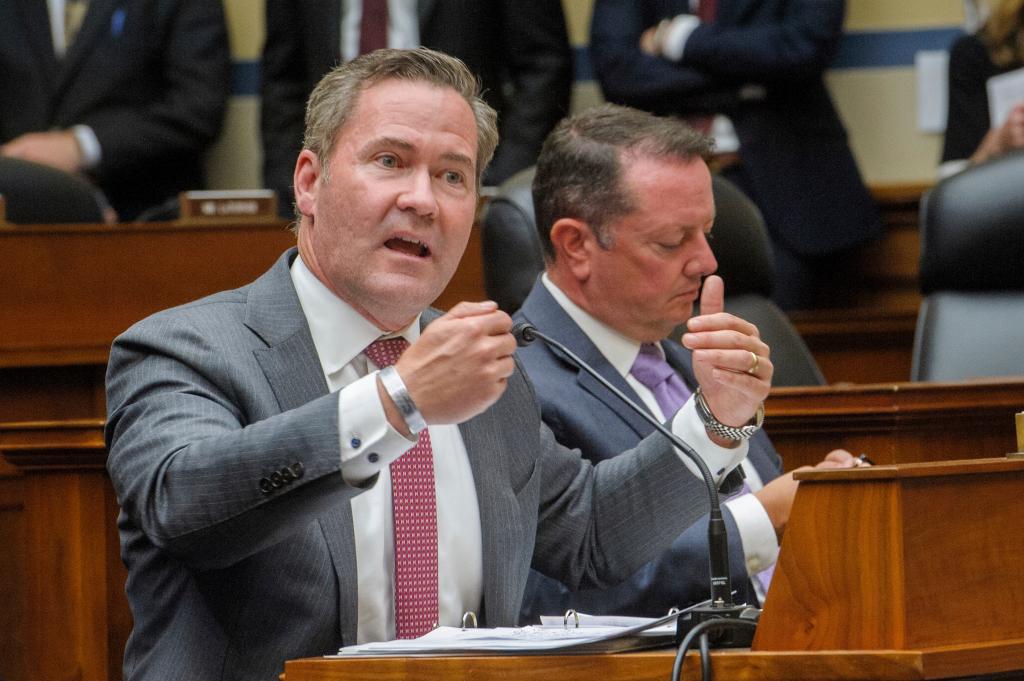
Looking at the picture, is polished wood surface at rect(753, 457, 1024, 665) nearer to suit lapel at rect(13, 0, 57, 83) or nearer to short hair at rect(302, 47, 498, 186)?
short hair at rect(302, 47, 498, 186)

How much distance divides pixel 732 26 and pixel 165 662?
2.62 m

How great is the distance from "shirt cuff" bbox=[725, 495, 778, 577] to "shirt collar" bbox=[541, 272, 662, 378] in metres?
0.31

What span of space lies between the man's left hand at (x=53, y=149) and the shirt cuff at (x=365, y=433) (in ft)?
8.37

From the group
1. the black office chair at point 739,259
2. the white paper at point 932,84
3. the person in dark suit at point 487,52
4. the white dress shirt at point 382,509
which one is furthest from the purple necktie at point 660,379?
the white paper at point 932,84

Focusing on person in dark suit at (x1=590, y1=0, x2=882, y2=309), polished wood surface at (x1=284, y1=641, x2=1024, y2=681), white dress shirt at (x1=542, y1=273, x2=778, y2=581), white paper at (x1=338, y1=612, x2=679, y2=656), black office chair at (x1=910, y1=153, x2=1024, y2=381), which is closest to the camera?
polished wood surface at (x1=284, y1=641, x2=1024, y2=681)

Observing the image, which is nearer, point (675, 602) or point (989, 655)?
point (989, 655)

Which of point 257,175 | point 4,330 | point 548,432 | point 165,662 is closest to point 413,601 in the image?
point 165,662

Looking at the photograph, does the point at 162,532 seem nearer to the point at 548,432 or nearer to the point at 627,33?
the point at 548,432

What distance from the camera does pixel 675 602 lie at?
214cm

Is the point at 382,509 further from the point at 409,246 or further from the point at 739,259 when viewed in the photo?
the point at 739,259

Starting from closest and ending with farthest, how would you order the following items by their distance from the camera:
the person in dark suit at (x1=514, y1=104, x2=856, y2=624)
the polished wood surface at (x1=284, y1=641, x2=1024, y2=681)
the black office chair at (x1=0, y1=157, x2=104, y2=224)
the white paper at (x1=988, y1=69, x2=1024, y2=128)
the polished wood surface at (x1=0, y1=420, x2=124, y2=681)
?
the polished wood surface at (x1=284, y1=641, x2=1024, y2=681), the polished wood surface at (x1=0, y1=420, x2=124, y2=681), the person in dark suit at (x1=514, y1=104, x2=856, y2=624), the black office chair at (x1=0, y1=157, x2=104, y2=224), the white paper at (x1=988, y1=69, x2=1024, y2=128)

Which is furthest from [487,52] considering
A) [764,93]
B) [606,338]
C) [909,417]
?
[909,417]

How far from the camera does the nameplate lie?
321cm

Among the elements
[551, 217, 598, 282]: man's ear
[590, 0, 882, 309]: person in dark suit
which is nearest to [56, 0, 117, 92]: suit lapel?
[590, 0, 882, 309]: person in dark suit
